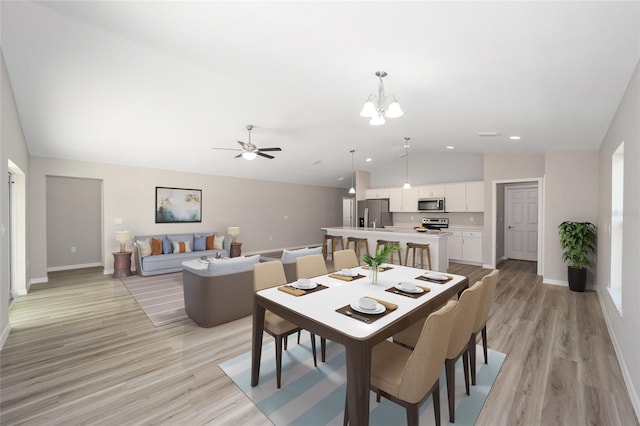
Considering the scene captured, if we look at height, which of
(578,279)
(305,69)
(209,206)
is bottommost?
(578,279)

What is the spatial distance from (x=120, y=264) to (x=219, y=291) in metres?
3.59

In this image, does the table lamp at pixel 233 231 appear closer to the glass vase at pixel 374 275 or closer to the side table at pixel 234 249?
the side table at pixel 234 249

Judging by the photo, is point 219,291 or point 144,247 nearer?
point 219,291

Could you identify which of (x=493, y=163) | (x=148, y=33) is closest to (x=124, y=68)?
(x=148, y=33)

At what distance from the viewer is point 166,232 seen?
22.7 ft

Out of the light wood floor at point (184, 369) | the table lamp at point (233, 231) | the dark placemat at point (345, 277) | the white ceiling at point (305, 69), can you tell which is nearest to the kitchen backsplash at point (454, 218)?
the white ceiling at point (305, 69)

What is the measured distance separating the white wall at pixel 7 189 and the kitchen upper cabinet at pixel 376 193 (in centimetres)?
779

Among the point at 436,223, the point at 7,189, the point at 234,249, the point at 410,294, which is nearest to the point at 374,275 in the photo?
the point at 410,294

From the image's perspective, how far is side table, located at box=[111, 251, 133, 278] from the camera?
566cm

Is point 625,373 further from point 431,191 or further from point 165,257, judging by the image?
point 165,257

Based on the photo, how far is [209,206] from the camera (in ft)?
25.1

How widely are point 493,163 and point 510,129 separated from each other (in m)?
2.43

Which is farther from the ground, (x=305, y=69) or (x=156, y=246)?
(x=305, y=69)

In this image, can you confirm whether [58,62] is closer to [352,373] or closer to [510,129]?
[352,373]
